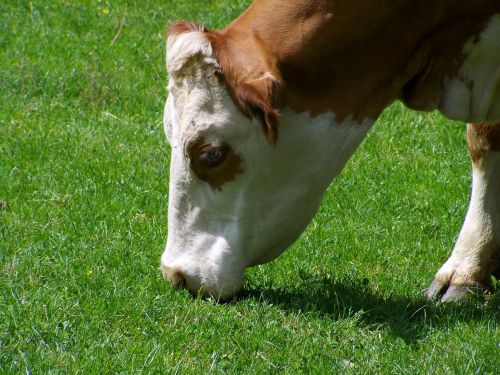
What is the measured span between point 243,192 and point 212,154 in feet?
0.74

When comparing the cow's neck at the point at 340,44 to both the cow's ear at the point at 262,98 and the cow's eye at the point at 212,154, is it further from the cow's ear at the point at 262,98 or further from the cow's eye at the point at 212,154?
the cow's eye at the point at 212,154

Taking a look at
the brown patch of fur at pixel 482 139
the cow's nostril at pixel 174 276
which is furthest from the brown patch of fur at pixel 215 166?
the brown patch of fur at pixel 482 139

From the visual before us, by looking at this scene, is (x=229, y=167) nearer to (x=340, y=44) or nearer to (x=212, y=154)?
(x=212, y=154)

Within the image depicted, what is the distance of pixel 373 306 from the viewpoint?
5.20 meters

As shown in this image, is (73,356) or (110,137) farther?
(110,137)

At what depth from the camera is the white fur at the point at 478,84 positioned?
15.6 ft

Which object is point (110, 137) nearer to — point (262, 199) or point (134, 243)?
point (134, 243)

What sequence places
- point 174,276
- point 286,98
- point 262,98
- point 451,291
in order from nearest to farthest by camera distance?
point 262,98
point 286,98
point 174,276
point 451,291

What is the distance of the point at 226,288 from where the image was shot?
5.11 m

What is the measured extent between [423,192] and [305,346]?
7.35 feet

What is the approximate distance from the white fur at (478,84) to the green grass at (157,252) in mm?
912

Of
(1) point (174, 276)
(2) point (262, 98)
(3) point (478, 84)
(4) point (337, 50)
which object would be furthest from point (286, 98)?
(1) point (174, 276)

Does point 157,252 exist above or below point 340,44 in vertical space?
below

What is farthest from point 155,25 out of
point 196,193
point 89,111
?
point 196,193
